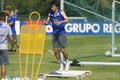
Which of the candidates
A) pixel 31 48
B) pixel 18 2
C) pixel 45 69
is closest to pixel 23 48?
pixel 31 48

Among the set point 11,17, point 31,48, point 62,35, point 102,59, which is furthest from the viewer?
point 11,17

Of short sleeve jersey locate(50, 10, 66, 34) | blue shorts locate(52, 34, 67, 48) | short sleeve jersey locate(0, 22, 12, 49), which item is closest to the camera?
short sleeve jersey locate(0, 22, 12, 49)

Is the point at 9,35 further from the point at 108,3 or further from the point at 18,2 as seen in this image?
the point at 18,2

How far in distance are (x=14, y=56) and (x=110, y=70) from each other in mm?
6098

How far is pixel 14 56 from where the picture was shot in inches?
828

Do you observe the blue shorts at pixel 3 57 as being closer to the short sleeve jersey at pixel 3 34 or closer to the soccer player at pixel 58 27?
the short sleeve jersey at pixel 3 34

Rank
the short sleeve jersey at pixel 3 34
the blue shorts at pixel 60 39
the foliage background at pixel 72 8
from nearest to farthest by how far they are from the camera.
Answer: the short sleeve jersey at pixel 3 34, the blue shorts at pixel 60 39, the foliage background at pixel 72 8

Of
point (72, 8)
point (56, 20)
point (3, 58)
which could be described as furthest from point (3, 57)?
point (72, 8)

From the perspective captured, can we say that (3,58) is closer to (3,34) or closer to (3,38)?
(3,38)

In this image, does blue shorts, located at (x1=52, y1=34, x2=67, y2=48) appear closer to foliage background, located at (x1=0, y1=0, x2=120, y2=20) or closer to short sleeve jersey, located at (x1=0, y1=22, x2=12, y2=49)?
short sleeve jersey, located at (x1=0, y1=22, x2=12, y2=49)

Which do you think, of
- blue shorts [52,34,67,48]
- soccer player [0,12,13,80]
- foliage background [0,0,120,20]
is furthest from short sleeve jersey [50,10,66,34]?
foliage background [0,0,120,20]

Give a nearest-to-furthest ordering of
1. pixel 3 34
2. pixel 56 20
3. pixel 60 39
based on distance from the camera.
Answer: pixel 3 34 < pixel 56 20 < pixel 60 39

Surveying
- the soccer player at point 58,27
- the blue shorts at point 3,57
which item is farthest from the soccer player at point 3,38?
the soccer player at point 58,27

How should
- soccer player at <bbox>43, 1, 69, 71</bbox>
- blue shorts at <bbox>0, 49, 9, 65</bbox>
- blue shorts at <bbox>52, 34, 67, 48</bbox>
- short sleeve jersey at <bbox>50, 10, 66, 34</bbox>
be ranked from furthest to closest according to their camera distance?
blue shorts at <bbox>52, 34, 67, 48</bbox>
short sleeve jersey at <bbox>50, 10, 66, 34</bbox>
soccer player at <bbox>43, 1, 69, 71</bbox>
blue shorts at <bbox>0, 49, 9, 65</bbox>
